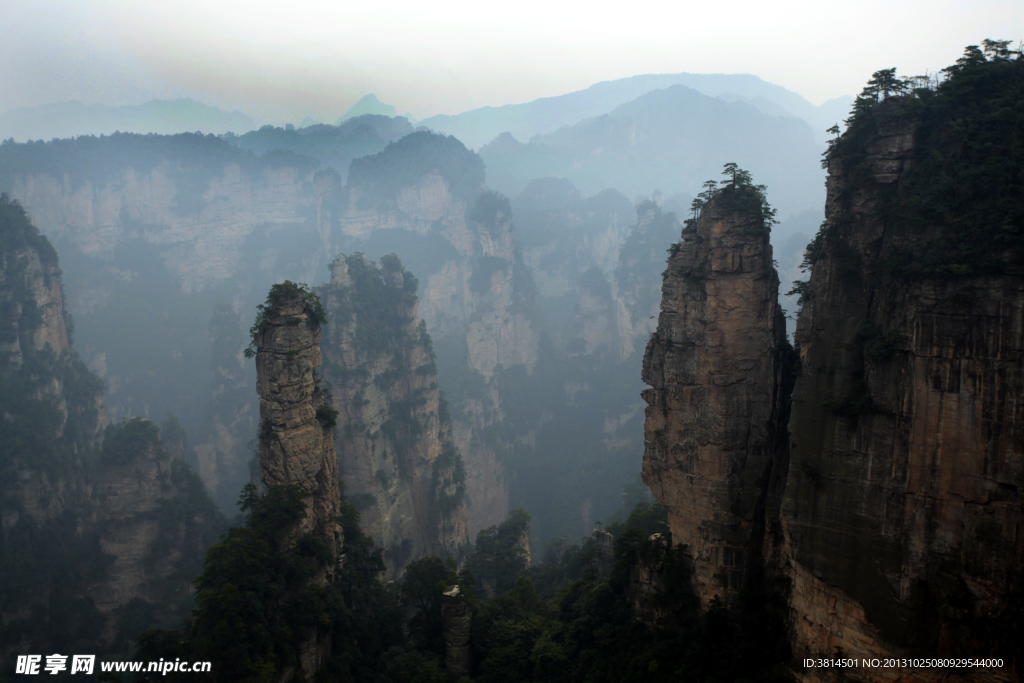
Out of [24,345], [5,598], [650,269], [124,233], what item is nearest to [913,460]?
[5,598]

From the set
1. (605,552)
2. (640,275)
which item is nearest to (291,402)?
(605,552)

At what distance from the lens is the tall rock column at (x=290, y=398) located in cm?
2417

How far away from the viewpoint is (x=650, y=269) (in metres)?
79.8

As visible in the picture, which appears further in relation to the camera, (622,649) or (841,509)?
(622,649)

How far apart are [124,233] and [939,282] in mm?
89324

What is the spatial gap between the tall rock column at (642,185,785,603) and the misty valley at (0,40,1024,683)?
4.3 inches

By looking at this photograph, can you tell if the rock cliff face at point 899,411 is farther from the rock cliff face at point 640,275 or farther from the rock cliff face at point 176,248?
the rock cliff face at point 640,275

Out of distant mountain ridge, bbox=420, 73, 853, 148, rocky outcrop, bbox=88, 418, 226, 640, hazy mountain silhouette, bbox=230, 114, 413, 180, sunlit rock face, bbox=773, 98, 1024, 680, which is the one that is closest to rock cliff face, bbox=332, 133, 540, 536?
hazy mountain silhouette, bbox=230, 114, 413, 180

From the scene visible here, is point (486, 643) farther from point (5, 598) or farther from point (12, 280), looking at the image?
point (12, 280)

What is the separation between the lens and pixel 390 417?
162ft

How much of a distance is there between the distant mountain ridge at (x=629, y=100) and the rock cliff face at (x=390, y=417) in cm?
10410

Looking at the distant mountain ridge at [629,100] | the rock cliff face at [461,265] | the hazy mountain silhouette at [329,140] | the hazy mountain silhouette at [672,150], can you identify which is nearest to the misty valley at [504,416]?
the rock cliff face at [461,265]

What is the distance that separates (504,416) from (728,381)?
55.6 m

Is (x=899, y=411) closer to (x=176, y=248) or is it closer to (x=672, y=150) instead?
(x=176, y=248)
